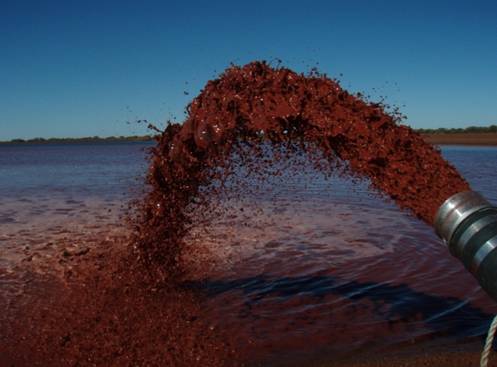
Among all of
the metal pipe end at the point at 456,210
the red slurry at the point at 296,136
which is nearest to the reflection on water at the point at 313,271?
the red slurry at the point at 296,136

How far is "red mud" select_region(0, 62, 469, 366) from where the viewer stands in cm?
335

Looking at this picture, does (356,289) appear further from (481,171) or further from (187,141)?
(481,171)

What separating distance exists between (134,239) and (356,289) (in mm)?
2623

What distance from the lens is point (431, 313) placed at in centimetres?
512

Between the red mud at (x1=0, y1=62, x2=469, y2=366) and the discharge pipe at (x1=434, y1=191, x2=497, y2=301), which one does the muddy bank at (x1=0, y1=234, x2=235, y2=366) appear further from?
the discharge pipe at (x1=434, y1=191, x2=497, y2=301)

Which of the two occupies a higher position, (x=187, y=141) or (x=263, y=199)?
(x=187, y=141)

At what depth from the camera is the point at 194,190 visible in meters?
4.68

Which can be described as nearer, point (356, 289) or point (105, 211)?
point (356, 289)

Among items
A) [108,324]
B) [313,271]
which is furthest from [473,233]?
[313,271]

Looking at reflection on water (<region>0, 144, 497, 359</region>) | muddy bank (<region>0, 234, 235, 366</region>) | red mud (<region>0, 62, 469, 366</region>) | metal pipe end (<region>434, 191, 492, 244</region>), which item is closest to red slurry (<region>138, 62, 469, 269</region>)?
red mud (<region>0, 62, 469, 366</region>)

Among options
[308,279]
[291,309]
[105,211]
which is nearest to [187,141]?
[291,309]

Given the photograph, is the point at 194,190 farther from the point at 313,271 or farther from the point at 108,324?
the point at 313,271

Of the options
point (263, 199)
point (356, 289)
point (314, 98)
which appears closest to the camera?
point (314, 98)

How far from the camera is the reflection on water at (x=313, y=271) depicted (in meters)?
4.73
